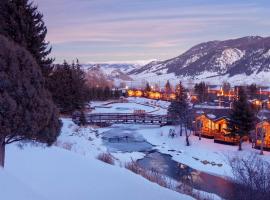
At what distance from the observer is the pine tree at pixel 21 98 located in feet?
30.7

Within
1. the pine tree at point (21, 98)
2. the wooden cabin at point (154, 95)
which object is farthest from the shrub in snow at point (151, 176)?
the wooden cabin at point (154, 95)

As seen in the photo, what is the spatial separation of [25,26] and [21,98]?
1674 cm

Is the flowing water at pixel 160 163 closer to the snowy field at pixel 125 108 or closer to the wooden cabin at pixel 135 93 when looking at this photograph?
the snowy field at pixel 125 108

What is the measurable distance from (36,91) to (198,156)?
1190 inches

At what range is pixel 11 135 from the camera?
1002 cm

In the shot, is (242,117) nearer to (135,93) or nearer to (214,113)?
(214,113)

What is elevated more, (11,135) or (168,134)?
(11,135)

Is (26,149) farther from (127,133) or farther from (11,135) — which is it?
(127,133)

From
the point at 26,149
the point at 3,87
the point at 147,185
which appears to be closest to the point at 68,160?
the point at 26,149

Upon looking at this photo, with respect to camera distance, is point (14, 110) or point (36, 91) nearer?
point (14, 110)

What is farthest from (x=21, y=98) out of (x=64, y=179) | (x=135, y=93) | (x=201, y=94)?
(x=135, y=93)

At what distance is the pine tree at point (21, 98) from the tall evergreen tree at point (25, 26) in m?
14.7

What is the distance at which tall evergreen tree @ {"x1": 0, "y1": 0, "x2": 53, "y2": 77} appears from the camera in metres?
24.9

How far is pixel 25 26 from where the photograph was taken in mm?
25328
